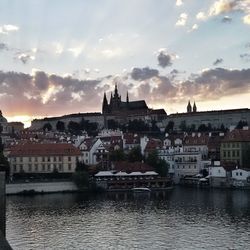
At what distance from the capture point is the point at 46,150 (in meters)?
65.0

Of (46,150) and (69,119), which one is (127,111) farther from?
(46,150)

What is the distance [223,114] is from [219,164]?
80.5 meters

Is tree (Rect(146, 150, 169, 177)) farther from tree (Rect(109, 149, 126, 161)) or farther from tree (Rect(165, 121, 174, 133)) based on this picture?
tree (Rect(165, 121, 174, 133))

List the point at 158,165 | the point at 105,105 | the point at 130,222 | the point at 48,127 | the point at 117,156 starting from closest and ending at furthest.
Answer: the point at 130,222, the point at 158,165, the point at 117,156, the point at 48,127, the point at 105,105

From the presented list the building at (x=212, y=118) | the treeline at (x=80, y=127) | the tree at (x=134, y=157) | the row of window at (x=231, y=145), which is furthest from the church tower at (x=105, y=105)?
the tree at (x=134, y=157)

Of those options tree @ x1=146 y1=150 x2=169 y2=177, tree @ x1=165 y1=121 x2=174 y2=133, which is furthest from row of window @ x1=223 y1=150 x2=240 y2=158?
tree @ x1=165 y1=121 x2=174 y2=133

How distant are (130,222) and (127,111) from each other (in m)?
133

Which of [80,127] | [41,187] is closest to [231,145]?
[41,187]

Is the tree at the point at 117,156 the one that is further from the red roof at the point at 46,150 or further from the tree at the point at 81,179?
the tree at the point at 81,179

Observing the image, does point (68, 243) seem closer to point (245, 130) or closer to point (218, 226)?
point (218, 226)

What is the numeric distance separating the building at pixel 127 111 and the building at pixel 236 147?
87.2 metres

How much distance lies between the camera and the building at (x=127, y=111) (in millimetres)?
161250

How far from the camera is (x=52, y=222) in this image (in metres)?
34.8

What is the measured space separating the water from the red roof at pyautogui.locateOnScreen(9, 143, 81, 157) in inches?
574
